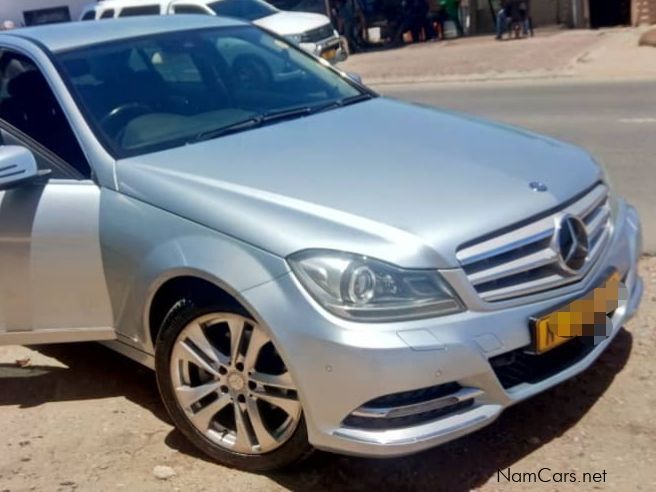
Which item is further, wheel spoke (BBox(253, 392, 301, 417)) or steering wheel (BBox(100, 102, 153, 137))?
steering wheel (BBox(100, 102, 153, 137))

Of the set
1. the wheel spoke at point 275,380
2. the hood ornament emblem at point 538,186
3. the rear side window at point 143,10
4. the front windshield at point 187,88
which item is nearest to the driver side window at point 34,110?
the front windshield at point 187,88

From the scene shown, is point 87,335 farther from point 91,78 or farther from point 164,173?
point 91,78


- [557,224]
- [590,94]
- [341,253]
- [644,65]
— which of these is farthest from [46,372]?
[644,65]

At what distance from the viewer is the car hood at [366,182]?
11.9 ft

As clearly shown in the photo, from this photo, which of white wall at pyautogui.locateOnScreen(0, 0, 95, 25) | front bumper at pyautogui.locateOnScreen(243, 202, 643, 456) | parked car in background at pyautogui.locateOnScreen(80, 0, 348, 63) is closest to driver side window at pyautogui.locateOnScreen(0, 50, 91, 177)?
front bumper at pyautogui.locateOnScreen(243, 202, 643, 456)

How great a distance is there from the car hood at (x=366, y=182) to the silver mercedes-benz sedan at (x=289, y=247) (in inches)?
0.4

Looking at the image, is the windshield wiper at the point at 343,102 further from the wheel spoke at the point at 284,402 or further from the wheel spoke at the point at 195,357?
the wheel spoke at the point at 284,402

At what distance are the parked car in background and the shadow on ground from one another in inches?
507

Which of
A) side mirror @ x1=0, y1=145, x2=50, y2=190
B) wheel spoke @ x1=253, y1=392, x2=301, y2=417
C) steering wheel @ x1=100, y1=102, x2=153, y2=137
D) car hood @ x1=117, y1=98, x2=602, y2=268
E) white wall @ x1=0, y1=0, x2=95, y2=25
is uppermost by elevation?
steering wheel @ x1=100, y1=102, x2=153, y2=137

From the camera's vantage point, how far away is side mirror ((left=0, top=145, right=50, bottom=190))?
4.33 metres

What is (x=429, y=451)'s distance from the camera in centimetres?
400

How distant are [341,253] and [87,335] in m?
1.51

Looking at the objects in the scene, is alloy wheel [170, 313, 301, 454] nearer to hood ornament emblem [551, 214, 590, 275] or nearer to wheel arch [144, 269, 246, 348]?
wheel arch [144, 269, 246, 348]

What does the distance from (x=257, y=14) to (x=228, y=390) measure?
1558 cm
